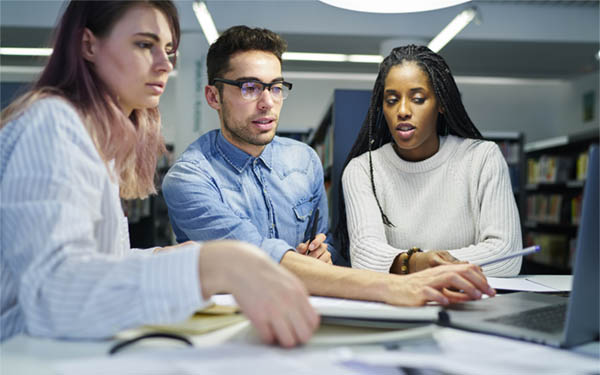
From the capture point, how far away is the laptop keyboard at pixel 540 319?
2.30 feet

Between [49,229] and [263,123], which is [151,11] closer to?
[49,229]

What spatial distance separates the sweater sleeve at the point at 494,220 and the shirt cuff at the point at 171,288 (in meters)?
0.89

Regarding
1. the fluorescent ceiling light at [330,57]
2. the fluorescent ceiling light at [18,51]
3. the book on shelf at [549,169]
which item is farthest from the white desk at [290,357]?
the fluorescent ceiling light at [18,51]

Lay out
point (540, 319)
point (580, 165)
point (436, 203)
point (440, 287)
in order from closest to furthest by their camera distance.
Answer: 1. point (540, 319)
2. point (440, 287)
3. point (436, 203)
4. point (580, 165)

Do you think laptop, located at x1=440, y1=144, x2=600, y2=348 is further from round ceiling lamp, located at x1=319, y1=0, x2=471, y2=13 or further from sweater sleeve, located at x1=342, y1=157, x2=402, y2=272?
round ceiling lamp, located at x1=319, y1=0, x2=471, y2=13

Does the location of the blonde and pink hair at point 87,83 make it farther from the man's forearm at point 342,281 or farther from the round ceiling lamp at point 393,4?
the round ceiling lamp at point 393,4

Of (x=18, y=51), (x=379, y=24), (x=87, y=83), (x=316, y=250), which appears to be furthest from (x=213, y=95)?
(x=18, y=51)

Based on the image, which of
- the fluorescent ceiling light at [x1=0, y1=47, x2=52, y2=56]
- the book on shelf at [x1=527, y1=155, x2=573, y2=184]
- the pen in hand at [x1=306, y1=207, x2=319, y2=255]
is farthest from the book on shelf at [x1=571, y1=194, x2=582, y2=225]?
the fluorescent ceiling light at [x1=0, y1=47, x2=52, y2=56]

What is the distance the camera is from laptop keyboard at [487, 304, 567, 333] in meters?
0.70

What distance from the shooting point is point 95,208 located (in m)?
0.68

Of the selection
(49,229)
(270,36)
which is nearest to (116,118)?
(49,229)

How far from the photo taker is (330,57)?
6590mm

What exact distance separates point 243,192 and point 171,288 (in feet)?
3.06

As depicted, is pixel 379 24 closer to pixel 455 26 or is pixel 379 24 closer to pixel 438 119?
pixel 455 26
